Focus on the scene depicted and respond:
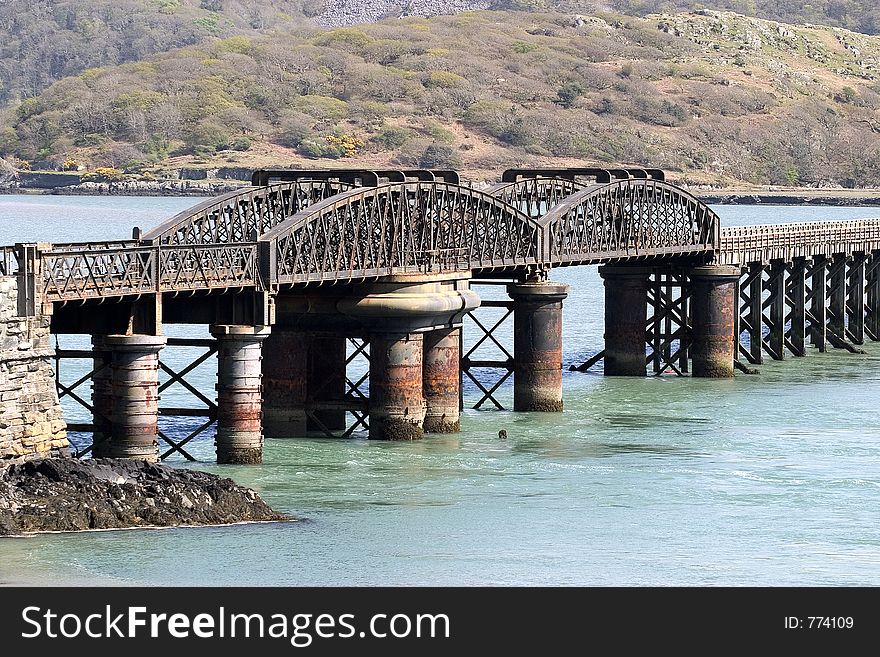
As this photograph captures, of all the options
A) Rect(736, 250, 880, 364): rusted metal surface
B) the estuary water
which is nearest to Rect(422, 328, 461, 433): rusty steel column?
the estuary water

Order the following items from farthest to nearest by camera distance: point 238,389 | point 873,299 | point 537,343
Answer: point 873,299, point 537,343, point 238,389

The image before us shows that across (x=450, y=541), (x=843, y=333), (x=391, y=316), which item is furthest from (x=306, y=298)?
(x=843, y=333)

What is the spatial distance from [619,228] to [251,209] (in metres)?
14.8

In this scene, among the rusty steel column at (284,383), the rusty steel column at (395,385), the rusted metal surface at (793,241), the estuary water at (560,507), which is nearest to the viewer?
the estuary water at (560,507)

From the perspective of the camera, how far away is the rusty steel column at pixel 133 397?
49.9 meters

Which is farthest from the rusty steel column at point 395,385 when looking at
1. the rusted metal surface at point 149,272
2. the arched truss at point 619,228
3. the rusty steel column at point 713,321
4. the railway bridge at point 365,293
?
the rusty steel column at point 713,321

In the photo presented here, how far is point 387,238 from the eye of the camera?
61.8 meters

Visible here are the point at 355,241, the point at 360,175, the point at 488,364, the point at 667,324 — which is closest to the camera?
the point at 355,241

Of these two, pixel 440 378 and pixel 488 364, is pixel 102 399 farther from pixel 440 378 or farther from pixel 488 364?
pixel 488 364

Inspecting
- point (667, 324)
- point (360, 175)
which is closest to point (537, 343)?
point (360, 175)

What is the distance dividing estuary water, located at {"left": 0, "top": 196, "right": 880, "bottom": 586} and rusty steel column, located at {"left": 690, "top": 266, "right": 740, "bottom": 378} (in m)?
4.68

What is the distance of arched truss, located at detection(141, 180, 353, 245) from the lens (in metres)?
61.2

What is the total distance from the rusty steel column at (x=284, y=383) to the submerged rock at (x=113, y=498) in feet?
42.0

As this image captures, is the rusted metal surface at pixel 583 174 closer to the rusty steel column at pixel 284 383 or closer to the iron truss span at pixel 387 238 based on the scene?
the iron truss span at pixel 387 238
